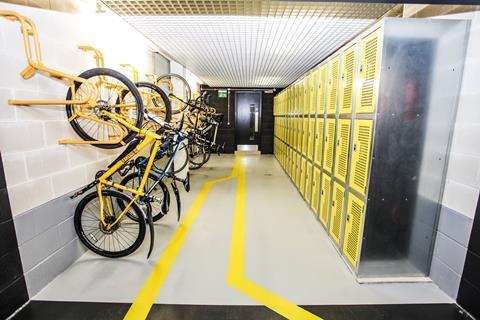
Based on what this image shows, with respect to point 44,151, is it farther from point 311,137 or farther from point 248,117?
point 248,117

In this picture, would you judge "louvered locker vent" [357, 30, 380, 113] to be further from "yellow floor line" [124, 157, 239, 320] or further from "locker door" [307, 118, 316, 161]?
"yellow floor line" [124, 157, 239, 320]

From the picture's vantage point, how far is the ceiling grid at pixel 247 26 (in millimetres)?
2459

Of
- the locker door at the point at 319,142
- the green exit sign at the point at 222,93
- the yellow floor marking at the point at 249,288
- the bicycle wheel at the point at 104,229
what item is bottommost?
the yellow floor marking at the point at 249,288

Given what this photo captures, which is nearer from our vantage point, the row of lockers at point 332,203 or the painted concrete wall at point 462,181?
the painted concrete wall at point 462,181

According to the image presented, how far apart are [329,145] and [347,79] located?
32.9 inches

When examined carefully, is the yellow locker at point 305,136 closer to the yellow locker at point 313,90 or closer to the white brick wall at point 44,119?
the yellow locker at point 313,90

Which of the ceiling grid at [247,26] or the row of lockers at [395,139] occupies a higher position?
the ceiling grid at [247,26]

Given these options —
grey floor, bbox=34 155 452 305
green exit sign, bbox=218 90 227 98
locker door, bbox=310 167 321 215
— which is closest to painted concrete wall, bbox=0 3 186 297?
grey floor, bbox=34 155 452 305

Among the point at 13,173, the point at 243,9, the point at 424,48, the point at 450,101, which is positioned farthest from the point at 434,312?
the point at 13,173

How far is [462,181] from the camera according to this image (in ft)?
6.19

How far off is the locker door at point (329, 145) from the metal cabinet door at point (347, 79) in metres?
0.31

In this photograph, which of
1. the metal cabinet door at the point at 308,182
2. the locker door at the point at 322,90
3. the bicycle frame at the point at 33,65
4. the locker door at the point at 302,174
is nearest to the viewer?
the bicycle frame at the point at 33,65

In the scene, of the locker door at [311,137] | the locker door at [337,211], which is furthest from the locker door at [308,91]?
the locker door at [337,211]

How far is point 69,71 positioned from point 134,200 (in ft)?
4.65
